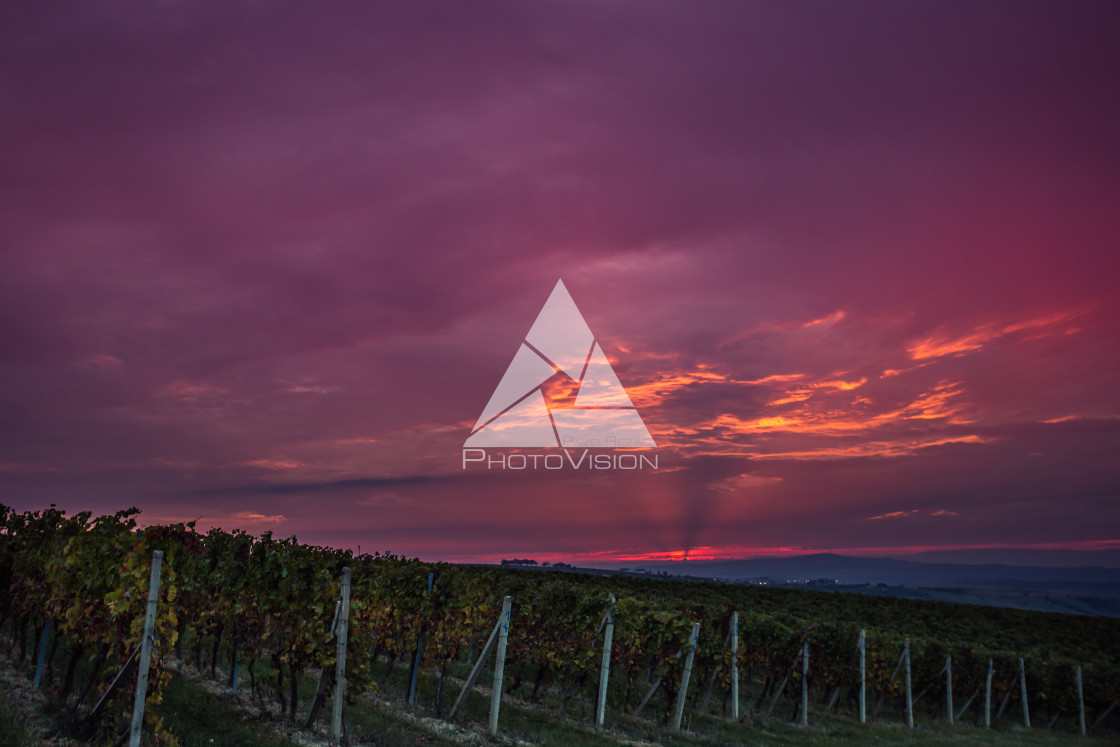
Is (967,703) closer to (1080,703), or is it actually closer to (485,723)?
(1080,703)

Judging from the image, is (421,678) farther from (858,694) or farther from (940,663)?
(940,663)

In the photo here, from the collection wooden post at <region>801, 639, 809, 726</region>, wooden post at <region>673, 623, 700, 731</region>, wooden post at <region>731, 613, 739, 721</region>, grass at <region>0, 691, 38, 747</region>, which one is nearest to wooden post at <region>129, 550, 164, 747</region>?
grass at <region>0, 691, 38, 747</region>

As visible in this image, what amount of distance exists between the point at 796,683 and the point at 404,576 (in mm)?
12926

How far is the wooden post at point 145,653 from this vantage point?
7.61m

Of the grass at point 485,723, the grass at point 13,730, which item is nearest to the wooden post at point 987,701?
the grass at point 485,723

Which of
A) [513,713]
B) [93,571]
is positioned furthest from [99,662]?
[513,713]

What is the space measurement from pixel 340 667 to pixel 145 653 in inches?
115

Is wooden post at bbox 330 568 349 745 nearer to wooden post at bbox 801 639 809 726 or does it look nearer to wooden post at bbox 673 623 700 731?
wooden post at bbox 673 623 700 731

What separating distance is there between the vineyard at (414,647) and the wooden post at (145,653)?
10 cm

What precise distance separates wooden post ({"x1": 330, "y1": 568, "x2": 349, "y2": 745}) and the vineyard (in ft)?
0.15

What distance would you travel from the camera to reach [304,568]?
11680 millimetres

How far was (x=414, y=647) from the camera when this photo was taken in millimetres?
14742

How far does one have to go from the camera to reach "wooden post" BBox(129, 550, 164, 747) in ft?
25.0

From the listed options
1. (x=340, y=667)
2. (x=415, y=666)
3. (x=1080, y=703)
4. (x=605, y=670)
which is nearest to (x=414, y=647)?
(x=415, y=666)
